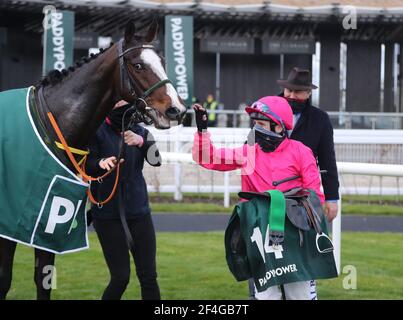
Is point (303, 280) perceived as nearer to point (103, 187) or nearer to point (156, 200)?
point (103, 187)

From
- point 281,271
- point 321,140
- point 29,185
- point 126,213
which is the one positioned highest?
point 321,140

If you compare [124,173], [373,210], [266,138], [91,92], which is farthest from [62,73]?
[373,210]

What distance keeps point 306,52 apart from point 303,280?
19213 millimetres

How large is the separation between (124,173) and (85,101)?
0.49m

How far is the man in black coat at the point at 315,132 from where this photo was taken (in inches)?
169

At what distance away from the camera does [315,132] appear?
14.1ft

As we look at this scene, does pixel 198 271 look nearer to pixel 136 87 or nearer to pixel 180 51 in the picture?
pixel 136 87

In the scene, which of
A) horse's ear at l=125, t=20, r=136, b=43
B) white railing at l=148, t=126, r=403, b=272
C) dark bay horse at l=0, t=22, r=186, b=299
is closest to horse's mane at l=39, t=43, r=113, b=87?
dark bay horse at l=0, t=22, r=186, b=299

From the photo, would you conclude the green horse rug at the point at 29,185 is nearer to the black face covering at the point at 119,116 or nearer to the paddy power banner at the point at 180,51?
the black face covering at the point at 119,116

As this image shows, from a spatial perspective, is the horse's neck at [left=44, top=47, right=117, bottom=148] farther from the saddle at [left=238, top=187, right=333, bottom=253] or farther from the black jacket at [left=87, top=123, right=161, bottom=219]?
the saddle at [left=238, top=187, right=333, bottom=253]

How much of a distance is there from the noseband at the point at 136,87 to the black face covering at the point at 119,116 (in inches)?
5.4

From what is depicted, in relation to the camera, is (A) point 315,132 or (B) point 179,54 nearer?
(A) point 315,132

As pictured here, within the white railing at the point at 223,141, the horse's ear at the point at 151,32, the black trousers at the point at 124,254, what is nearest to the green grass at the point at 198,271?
the black trousers at the point at 124,254

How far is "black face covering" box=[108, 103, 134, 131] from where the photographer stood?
388 cm
